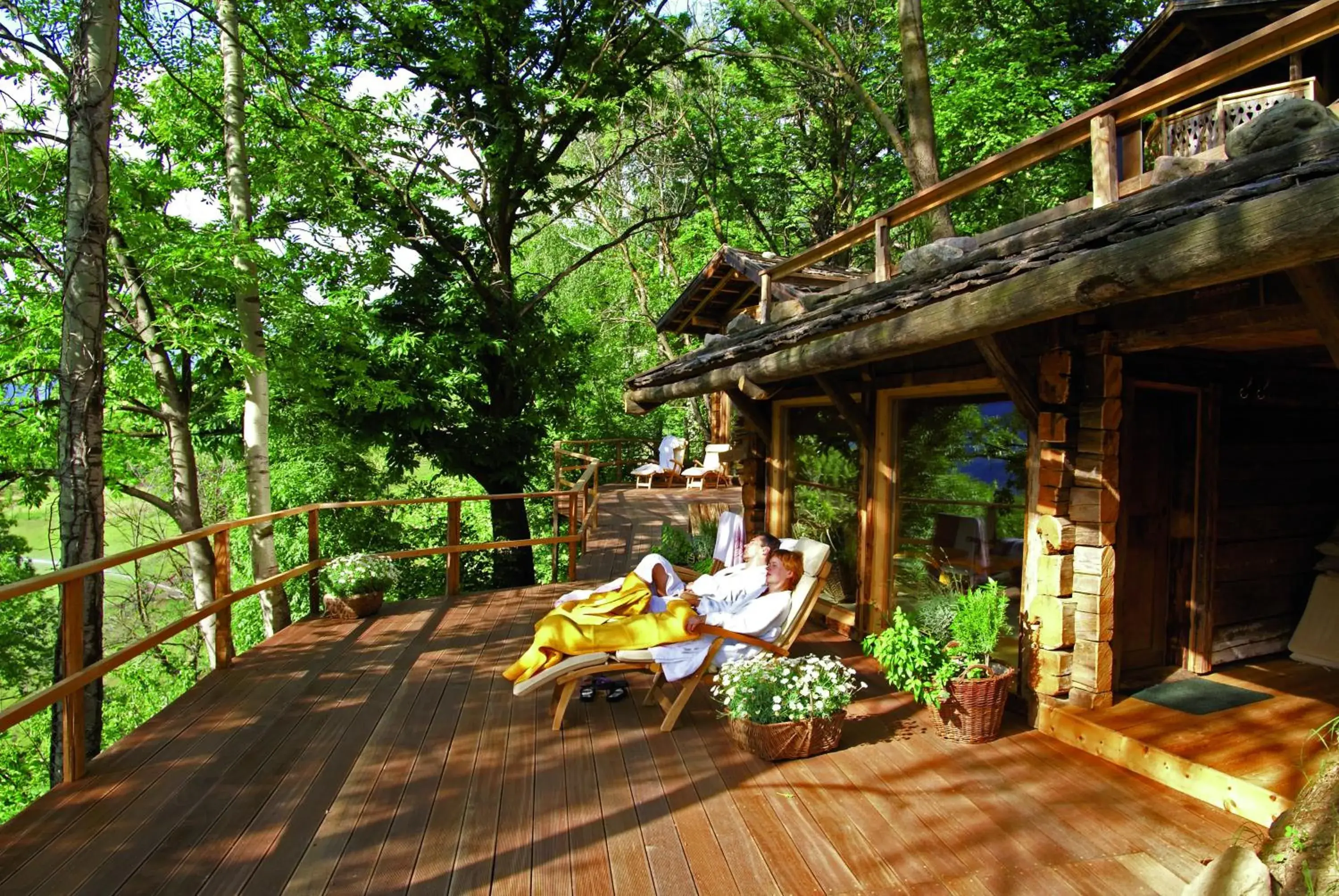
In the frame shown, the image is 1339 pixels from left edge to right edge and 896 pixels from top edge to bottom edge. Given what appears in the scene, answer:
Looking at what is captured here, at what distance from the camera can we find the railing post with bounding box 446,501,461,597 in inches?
253

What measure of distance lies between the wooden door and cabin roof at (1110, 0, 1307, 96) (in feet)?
26.1

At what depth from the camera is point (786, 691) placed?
139 inches

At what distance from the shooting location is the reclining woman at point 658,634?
12.7 ft

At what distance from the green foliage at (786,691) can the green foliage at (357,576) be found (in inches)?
149

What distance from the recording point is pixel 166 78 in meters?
7.63

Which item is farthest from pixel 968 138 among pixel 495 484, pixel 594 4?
pixel 495 484

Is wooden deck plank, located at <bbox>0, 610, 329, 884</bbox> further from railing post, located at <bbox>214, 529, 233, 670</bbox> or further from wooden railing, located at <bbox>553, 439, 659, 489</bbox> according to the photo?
wooden railing, located at <bbox>553, 439, 659, 489</bbox>

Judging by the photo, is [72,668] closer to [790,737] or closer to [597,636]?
[597,636]

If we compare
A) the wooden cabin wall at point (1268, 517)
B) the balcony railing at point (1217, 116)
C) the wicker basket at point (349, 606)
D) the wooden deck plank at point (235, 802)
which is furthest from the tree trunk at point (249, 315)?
the balcony railing at point (1217, 116)

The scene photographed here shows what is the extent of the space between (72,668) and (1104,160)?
5.26 metres

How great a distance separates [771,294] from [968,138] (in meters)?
8.53

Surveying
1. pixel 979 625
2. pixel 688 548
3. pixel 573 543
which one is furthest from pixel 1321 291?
pixel 688 548

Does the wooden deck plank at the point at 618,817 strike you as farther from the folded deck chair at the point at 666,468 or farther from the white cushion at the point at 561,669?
the folded deck chair at the point at 666,468

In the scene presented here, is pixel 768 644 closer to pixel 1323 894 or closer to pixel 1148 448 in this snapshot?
pixel 1323 894
